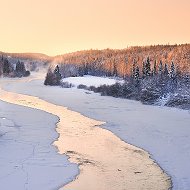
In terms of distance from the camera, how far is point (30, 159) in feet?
74.1

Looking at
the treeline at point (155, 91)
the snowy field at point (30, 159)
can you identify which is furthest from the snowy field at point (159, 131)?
the snowy field at point (30, 159)

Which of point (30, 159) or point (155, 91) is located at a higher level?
point (155, 91)

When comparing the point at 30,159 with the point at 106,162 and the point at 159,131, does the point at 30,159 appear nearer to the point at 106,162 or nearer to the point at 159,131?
the point at 106,162

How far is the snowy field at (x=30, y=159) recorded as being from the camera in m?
18.9

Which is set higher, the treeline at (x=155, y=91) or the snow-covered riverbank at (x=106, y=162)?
the treeline at (x=155, y=91)

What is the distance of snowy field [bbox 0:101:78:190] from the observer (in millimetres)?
18875

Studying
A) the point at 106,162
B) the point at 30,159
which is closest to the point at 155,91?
the point at 106,162

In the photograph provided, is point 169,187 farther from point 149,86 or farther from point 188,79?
point 188,79

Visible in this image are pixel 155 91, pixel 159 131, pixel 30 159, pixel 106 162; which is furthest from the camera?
pixel 155 91

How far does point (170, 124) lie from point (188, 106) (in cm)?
1490

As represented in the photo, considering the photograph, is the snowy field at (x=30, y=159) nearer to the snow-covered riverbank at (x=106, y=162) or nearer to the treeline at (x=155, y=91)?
the snow-covered riverbank at (x=106, y=162)

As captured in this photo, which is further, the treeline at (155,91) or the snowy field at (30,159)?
the treeline at (155,91)

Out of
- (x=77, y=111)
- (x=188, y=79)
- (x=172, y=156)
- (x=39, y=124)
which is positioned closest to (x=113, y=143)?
(x=172, y=156)

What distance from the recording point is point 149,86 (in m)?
66.7
